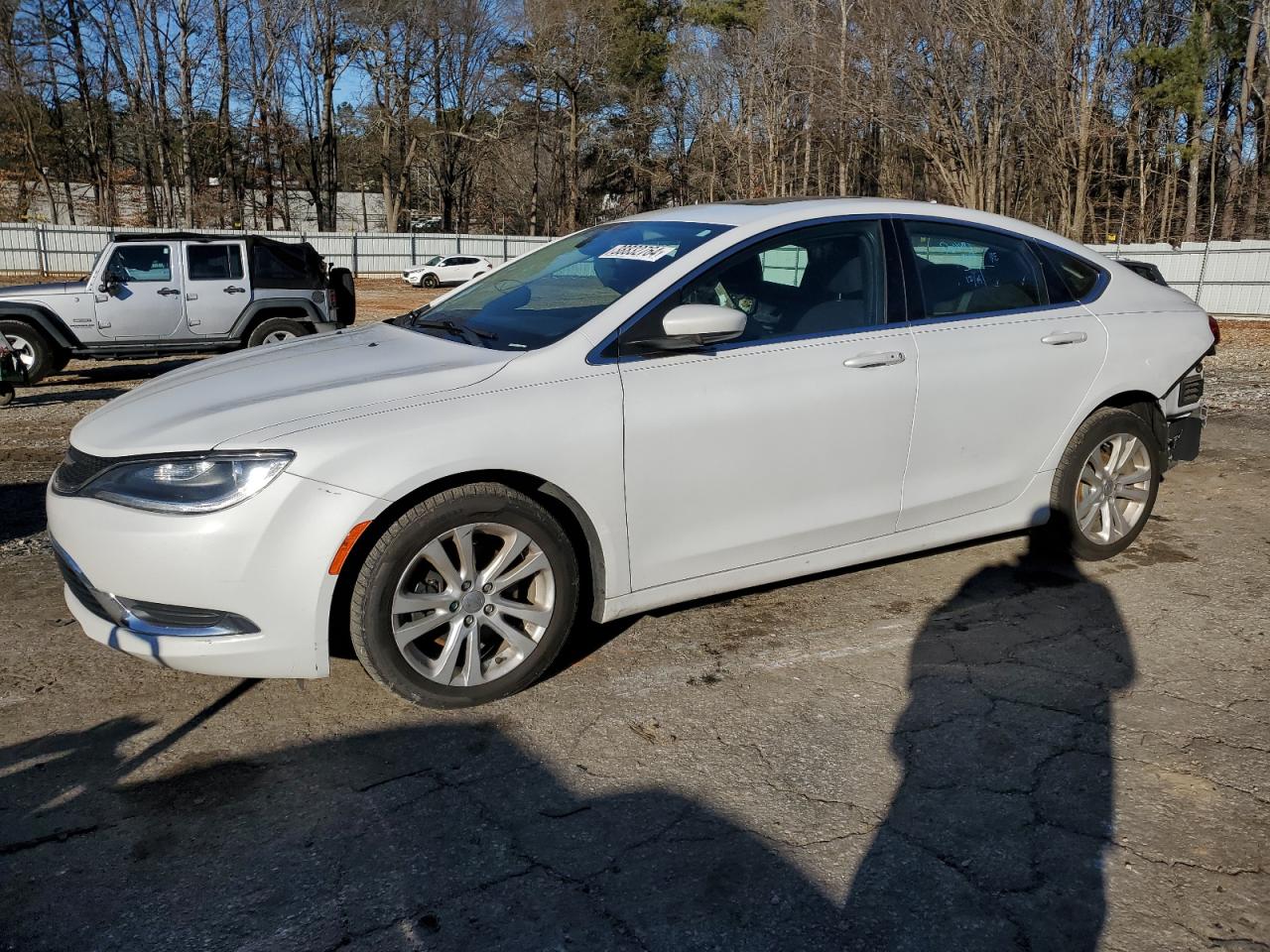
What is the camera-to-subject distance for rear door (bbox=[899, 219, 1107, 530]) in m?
4.27

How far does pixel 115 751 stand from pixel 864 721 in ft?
7.91

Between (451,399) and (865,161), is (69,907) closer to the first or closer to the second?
(451,399)

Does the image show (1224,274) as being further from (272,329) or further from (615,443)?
(615,443)

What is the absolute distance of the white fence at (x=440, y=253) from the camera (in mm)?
23344

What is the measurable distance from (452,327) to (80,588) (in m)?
1.67

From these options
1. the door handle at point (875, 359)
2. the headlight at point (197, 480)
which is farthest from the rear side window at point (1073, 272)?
the headlight at point (197, 480)

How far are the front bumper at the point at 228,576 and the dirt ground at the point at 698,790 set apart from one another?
31 centimetres

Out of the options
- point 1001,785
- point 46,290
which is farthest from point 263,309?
point 1001,785

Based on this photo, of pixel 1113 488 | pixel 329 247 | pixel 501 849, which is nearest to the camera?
pixel 501 849

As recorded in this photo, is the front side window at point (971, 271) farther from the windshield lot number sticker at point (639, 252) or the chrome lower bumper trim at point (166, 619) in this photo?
the chrome lower bumper trim at point (166, 619)

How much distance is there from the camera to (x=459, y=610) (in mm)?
3412

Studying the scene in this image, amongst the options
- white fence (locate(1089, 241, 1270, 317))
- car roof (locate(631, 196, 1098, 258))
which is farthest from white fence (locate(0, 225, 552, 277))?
car roof (locate(631, 196, 1098, 258))

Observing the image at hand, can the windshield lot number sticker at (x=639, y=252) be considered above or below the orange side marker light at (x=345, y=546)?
above

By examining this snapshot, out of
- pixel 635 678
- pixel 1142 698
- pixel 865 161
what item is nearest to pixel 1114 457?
pixel 1142 698
